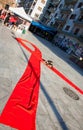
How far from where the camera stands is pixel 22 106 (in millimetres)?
7074

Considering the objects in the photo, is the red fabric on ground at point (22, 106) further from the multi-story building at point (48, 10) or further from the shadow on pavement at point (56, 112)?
the multi-story building at point (48, 10)

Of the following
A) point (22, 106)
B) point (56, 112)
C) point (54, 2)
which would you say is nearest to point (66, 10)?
point (54, 2)

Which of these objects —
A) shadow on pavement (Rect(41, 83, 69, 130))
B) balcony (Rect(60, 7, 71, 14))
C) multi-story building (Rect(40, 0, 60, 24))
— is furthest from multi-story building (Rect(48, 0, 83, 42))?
shadow on pavement (Rect(41, 83, 69, 130))

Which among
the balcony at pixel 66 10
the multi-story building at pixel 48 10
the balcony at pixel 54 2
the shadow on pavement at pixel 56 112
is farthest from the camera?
the multi-story building at pixel 48 10

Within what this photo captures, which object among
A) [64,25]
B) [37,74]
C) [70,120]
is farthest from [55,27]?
[70,120]

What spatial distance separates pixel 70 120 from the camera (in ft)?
25.6

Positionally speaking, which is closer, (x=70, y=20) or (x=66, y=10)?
(x=70, y=20)

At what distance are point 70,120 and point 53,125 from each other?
1303mm

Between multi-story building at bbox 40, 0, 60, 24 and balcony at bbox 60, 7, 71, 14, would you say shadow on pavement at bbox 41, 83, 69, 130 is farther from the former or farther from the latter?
multi-story building at bbox 40, 0, 60, 24

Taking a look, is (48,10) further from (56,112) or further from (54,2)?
(56,112)

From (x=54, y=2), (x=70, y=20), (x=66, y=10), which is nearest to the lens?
(x=70, y=20)

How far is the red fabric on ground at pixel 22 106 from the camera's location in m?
5.98

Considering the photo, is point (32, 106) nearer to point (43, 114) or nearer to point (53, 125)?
point (43, 114)

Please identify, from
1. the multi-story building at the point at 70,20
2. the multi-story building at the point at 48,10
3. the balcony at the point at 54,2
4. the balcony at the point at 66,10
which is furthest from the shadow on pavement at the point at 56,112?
the balcony at the point at 54,2
